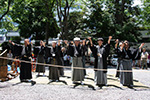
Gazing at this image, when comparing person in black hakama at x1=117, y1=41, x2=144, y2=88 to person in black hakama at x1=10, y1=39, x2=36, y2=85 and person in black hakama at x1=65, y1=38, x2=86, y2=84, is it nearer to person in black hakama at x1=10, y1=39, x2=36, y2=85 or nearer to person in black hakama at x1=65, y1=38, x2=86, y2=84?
person in black hakama at x1=65, y1=38, x2=86, y2=84

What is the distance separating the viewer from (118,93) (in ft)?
19.1

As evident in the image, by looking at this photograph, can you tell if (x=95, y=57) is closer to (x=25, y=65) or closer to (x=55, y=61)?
(x=55, y=61)

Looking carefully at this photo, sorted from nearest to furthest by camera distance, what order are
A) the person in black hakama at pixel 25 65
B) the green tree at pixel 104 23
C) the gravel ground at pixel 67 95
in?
the gravel ground at pixel 67 95 → the person in black hakama at pixel 25 65 → the green tree at pixel 104 23

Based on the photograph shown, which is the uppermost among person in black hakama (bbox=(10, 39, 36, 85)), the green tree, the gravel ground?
the green tree

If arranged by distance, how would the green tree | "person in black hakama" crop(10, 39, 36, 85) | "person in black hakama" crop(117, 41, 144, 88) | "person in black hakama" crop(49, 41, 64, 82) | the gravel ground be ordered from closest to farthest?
the gravel ground → "person in black hakama" crop(117, 41, 144, 88) → "person in black hakama" crop(10, 39, 36, 85) → "person in black hakama" crop(49, 41, 64, 82) → the green tree

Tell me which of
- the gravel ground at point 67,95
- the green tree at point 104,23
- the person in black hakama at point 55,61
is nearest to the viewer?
the gravel ground at point 67,95

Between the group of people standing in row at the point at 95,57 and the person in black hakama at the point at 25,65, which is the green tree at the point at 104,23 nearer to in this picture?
the group of people standing in row at the point at 95,57

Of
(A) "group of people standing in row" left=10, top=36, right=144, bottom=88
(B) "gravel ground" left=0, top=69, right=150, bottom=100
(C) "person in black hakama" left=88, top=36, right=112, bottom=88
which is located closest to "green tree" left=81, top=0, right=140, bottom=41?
(A) "group of people standing in row" left=10, top=36, right=144, bottom=88

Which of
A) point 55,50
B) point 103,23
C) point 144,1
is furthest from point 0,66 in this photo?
point 144,1

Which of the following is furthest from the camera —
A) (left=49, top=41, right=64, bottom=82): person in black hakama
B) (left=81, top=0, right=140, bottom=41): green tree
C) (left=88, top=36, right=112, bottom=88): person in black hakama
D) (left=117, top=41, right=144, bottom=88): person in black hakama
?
(left=81, top=0, right=140, bottom=41): green tree

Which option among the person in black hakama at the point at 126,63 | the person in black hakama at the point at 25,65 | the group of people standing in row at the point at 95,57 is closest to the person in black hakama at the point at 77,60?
the group of people standing in row at the point at 95,57

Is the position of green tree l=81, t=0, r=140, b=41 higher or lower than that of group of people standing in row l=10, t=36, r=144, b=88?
higher

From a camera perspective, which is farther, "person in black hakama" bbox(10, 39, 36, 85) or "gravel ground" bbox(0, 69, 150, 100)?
"person in black hakama" bbox(10, 39, 36, 85)

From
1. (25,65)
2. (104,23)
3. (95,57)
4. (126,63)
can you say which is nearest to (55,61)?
(25,65)
